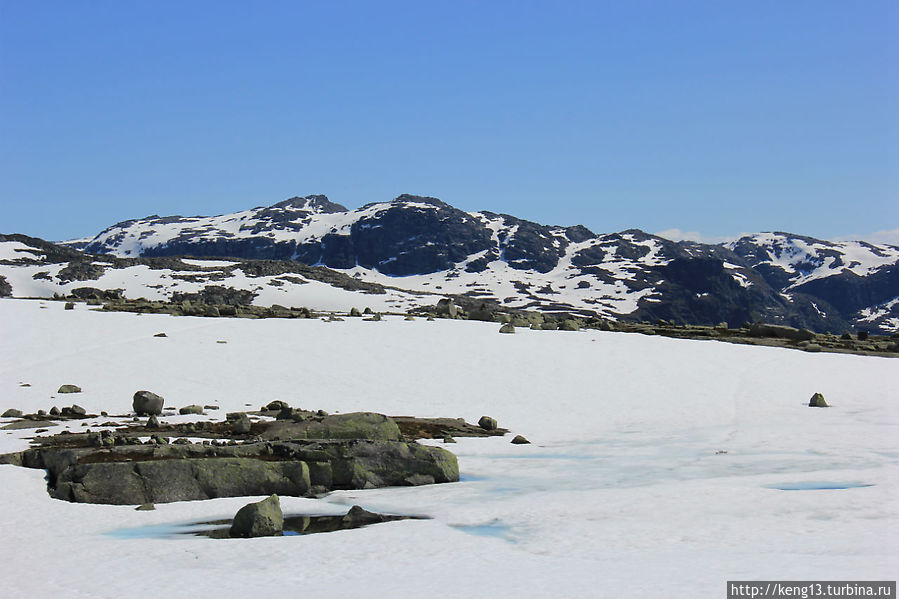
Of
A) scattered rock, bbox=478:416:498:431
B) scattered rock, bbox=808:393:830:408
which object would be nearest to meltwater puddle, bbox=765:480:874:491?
scattered rock, bbox=478:416:498:431

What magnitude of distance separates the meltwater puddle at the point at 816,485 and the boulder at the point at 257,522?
40.8ft

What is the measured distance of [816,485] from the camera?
18641 mm

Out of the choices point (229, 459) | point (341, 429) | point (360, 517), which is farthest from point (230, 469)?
point (341, 429)

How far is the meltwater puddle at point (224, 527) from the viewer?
1551 centimetres

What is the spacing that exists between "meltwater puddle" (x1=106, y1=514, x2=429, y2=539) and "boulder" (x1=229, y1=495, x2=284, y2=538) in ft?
0.72

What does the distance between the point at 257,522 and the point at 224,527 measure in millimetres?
1314

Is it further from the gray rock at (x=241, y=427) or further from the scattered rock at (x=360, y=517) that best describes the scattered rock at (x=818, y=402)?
the gray rock at (x=241, y=427)

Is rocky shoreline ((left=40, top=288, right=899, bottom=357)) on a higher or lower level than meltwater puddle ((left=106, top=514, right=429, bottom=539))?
higher

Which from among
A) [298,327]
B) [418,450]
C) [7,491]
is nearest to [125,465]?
[7,491]

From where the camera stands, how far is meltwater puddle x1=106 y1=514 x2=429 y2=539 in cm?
1551

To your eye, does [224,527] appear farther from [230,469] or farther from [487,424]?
[487,424]

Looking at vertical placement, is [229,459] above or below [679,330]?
below

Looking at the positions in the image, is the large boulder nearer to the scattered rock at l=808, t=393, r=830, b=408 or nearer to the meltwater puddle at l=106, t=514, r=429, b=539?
the meltwater puddle at l=106, t=514, r=429, b=539

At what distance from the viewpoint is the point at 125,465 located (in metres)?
18.6
